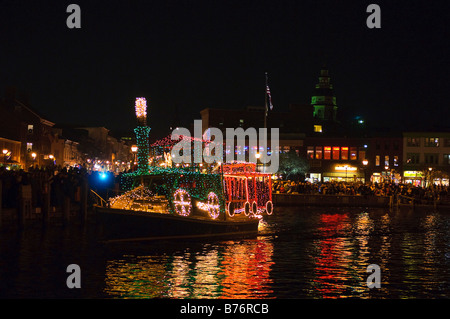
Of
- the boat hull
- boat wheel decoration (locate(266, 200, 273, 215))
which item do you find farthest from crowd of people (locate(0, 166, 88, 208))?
boat wheel decoration (locate(266, 200, 273, 215))

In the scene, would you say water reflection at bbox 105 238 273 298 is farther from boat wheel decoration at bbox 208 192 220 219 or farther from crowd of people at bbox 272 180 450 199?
crowd of people at bbox 272 180 450 199

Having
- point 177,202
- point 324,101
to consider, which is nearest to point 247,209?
point 177,202

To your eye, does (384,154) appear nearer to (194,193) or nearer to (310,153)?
(310,153)

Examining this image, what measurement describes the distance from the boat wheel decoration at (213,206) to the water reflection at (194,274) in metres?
2.22

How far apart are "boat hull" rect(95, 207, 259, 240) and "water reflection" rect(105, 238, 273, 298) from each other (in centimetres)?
149

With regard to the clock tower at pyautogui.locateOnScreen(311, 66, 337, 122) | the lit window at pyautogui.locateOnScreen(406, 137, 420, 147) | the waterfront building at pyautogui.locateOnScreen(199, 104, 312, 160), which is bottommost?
the lit window at pyautogui.locateOnScreen(406, 137, 420, 147)

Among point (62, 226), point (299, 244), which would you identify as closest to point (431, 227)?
point (299, 244)

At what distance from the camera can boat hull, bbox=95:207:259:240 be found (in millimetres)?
27719

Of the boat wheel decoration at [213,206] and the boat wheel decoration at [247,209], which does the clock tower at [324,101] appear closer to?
the boat wheel decoration at [247,209]

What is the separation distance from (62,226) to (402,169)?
73574 mm

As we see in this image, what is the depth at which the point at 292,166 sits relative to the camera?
88.7 metres
